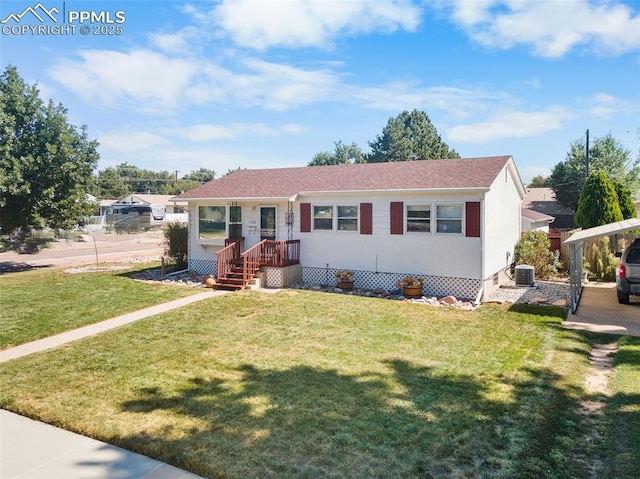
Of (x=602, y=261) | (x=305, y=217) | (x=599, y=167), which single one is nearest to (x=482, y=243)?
(x=305, y=217)

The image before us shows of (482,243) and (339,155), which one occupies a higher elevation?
(339,155)

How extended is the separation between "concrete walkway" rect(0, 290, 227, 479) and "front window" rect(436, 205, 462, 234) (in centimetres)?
1037

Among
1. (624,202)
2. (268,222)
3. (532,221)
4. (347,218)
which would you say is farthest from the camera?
(624,202)

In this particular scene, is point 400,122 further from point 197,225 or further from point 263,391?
point 263,391

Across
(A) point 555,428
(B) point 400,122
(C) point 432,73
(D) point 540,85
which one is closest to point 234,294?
(A) point 555,428

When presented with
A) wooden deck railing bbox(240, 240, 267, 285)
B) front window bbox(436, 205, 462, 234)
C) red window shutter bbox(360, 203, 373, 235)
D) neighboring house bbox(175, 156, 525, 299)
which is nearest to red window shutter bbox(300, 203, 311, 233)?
neighboring house bbox(175, 156, 525, 299)

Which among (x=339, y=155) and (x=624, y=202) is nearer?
(x=624, y=202)

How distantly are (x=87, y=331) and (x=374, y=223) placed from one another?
8519 mm

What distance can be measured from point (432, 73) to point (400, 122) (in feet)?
119

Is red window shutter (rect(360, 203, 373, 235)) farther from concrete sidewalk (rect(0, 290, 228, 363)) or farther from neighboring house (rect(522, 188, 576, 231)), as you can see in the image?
neighboring house (rect(522, 188, 576, 231))

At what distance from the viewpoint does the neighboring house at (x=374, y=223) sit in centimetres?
1245

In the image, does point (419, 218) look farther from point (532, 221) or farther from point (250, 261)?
point (532, 221)

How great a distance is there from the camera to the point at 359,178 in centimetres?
1499

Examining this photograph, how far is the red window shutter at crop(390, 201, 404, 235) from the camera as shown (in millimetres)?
13148
